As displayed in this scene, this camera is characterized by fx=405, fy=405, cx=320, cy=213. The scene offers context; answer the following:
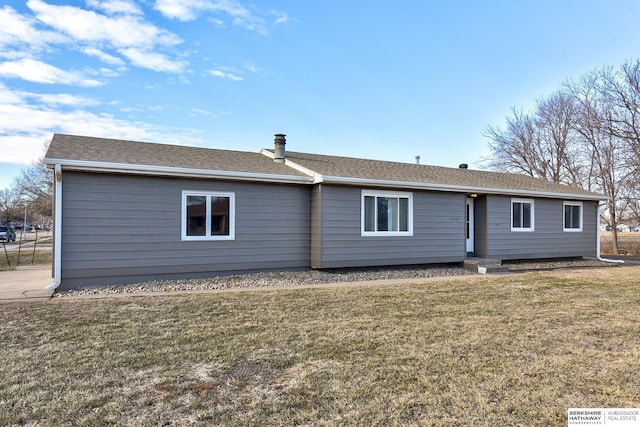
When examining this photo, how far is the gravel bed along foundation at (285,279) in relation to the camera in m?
8.09

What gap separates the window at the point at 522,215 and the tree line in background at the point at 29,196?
91.6ft

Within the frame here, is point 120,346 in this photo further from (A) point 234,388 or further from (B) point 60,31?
(B) point 60,31

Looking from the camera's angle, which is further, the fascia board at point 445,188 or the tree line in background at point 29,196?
the tree line in background at point 29,196

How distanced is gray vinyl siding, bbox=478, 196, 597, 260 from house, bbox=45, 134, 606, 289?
5 centimetres

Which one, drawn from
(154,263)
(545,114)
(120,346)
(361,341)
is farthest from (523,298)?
(545,114)

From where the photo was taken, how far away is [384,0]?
12805 mm

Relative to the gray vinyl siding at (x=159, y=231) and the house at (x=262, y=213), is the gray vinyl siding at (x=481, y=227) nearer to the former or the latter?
the house at (x=262, y=213)

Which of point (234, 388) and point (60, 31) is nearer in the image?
point (234, 388)

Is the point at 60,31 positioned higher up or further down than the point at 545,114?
further down

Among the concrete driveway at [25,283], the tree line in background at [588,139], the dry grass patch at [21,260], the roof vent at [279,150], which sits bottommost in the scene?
the dry grass patch at [21,260]

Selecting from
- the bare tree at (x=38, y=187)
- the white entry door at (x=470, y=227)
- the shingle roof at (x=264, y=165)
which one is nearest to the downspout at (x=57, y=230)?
the shingle roof at (x=264, y=165)

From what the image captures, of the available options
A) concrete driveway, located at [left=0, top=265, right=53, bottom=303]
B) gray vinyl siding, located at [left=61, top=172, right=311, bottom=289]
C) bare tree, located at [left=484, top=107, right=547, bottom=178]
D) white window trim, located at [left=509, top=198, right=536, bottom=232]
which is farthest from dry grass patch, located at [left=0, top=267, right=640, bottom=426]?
bare tree, located at [left=484, top=107, right=547, bottom=178]

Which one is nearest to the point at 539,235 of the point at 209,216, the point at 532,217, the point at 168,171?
the point at 532,217

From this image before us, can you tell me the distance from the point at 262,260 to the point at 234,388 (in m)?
6.67
